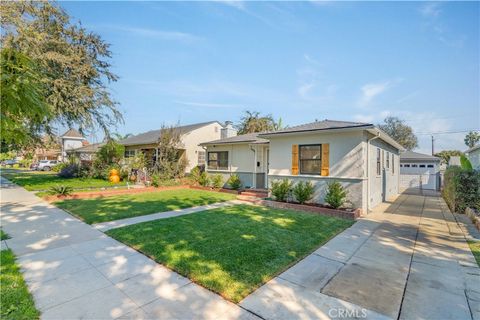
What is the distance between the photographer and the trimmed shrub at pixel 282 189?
10.1m

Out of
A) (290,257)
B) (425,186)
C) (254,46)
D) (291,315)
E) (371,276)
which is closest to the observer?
(291,315)

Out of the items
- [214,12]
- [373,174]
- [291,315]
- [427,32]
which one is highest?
[214,12]

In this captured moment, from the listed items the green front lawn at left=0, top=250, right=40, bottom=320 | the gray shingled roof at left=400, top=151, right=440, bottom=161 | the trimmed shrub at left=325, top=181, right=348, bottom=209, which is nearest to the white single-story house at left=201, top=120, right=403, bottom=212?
the trimmed shrub at left=325, top=181, right=348, bottom=209

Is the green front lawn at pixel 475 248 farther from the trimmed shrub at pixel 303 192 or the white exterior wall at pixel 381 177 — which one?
the trimmed shrub at pixel 303 192

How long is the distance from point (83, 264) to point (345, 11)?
36.0 ft

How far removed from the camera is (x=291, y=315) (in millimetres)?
2869

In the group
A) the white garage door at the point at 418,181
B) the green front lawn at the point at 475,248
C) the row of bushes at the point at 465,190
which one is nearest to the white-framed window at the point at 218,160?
the row of bushes at the point at 465,190

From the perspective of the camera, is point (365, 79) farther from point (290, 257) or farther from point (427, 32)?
point (290, 257)

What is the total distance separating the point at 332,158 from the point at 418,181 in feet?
49.0

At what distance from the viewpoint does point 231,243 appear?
5180 millimetres

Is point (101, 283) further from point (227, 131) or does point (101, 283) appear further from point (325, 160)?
point (227, 131)

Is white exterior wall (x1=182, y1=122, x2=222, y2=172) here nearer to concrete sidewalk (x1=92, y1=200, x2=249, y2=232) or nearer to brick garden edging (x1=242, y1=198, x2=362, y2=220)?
concrete sidewalk (x1=92, y1=200, x2=249, y2=232)

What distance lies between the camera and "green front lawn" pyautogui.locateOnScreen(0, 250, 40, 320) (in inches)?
108

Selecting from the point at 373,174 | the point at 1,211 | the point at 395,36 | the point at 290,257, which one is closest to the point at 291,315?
the point at 290,257
